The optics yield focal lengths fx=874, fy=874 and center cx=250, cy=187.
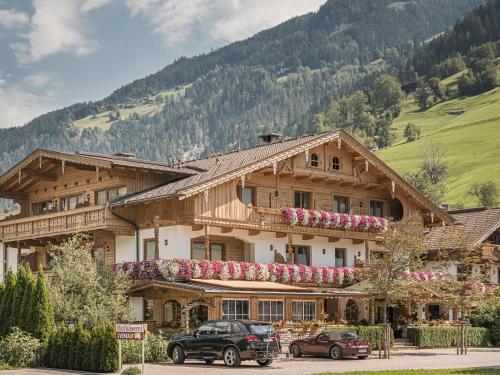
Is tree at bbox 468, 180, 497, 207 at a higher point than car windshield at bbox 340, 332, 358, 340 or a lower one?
higher

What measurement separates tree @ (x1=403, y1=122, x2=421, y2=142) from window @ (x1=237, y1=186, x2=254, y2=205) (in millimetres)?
118799

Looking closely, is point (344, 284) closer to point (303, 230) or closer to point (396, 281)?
point (303, 230)

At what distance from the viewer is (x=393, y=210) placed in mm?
57469

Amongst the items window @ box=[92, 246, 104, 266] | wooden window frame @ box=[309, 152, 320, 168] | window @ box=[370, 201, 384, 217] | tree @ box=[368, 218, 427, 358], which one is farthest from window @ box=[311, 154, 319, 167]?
window @ box=[92, 246, 104, 266]

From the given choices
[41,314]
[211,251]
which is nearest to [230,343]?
[41,314]

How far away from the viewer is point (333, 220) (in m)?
50.8

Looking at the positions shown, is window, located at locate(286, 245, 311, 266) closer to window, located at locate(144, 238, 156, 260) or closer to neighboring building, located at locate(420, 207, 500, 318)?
window, located at locate(144, 238, 156, 260)

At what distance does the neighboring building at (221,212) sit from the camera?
43.6 metres

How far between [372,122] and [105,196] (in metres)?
134

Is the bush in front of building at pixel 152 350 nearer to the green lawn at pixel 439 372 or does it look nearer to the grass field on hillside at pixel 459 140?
the green lawn at pixel 439 372

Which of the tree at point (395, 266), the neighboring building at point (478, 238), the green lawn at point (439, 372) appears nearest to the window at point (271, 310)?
the tree at point (395, 266)

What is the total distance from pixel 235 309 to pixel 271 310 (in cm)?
267

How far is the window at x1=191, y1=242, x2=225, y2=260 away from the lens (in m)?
46.1

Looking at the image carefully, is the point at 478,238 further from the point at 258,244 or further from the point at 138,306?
the point at 138,306
